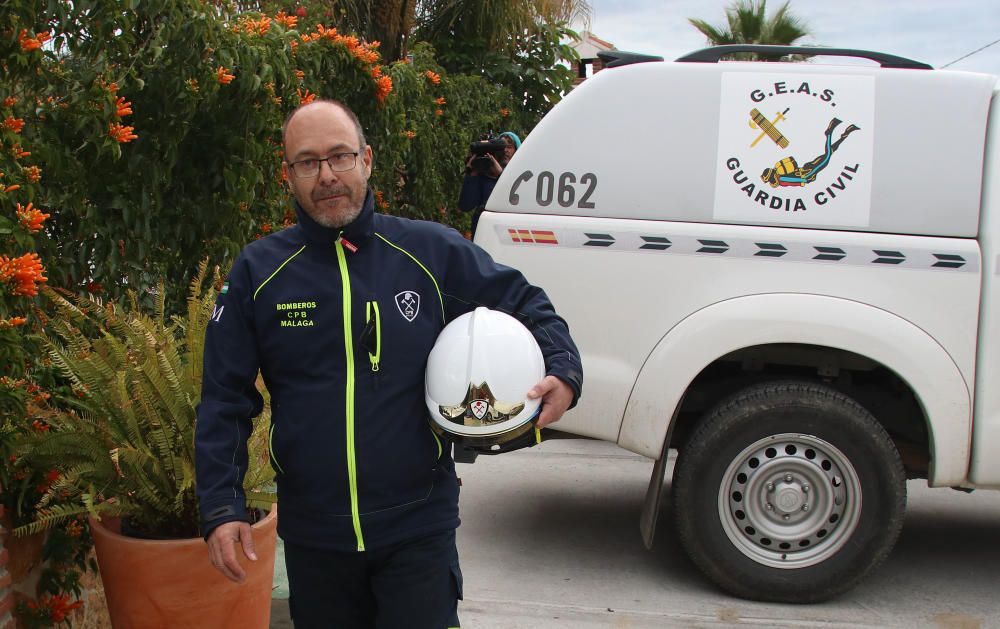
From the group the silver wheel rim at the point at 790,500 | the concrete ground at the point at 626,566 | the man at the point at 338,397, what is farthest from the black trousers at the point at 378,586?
the silver wheel rim at the point at 790,500

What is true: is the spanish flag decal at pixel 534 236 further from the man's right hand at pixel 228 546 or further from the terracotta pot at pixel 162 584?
the man's right hand at pixel 228 546

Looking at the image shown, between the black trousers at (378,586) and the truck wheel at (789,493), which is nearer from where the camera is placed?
the black trousers at (378,586)

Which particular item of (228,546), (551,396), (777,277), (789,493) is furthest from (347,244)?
(789,493)

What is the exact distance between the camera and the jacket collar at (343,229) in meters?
2.52

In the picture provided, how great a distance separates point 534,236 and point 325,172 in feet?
7.05

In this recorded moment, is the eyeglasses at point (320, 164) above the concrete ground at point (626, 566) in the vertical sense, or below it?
above

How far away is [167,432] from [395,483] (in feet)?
3.64

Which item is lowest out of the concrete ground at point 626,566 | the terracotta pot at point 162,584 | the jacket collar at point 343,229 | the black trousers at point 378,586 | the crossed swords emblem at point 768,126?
the concrete ground at point 626,566

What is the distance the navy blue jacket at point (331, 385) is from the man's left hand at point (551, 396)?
4cm

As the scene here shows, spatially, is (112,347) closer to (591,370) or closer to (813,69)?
(591,370)

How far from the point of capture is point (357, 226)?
2527mm

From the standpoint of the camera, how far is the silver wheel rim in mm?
4469

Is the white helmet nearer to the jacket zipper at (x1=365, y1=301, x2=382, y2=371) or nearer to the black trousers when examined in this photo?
the jacket zipper at (x1=365, y1=301, x2=382, y2=371)

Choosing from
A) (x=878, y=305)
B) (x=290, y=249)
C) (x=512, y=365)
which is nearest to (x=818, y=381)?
(x=878, y=305)
